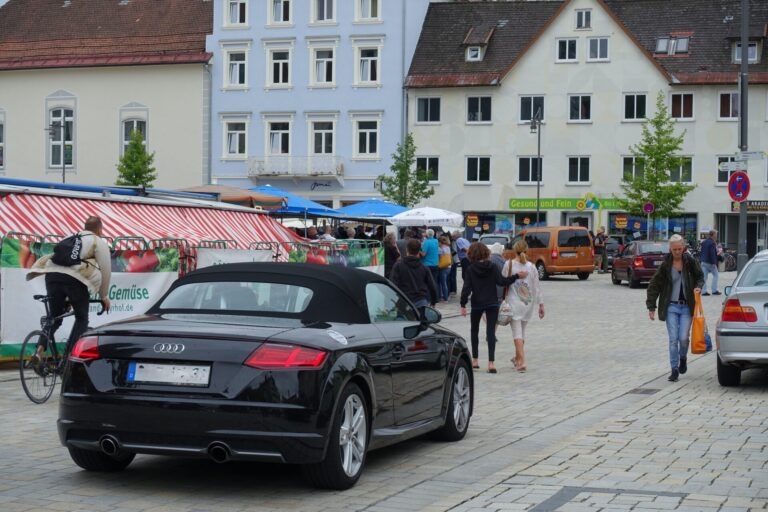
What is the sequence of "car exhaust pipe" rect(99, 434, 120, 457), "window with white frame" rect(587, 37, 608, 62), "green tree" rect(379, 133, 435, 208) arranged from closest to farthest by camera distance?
"car exhaust pipe" rect(99, 434, 120, 457) → "green tree" rect(379, 133, 435, 208) → "window with white frame" rect(587, 37, 608, 62)

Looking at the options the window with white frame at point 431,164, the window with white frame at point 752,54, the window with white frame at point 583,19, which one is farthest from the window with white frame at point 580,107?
the window with white frame at point 752,54

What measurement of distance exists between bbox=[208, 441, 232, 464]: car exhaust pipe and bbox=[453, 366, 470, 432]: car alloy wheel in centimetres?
319

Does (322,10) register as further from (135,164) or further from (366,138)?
(135,164)

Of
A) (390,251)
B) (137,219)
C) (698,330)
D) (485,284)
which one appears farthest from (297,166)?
(698,330)

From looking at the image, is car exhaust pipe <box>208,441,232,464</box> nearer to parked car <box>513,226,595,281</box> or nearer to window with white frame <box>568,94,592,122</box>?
parked car <box>513,226,595,281</box>

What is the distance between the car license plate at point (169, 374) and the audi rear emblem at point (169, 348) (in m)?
0.08

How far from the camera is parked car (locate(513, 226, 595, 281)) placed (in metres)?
47.4

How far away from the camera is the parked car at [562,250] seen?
47.4 m

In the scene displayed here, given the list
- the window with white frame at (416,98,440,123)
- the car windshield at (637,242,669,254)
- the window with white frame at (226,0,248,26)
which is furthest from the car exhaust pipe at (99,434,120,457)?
the window with white frame at (226,0,248,26)

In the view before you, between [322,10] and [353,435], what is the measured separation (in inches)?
2373

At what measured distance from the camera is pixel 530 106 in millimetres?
64250

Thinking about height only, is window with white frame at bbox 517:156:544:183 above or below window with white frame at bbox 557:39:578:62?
below

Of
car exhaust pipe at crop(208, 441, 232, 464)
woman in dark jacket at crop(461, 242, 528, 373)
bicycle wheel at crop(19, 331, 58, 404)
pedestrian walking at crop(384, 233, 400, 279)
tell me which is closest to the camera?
car exhaust pipe at crop(208, 441, 232, 464)

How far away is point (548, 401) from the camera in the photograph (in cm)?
1354
